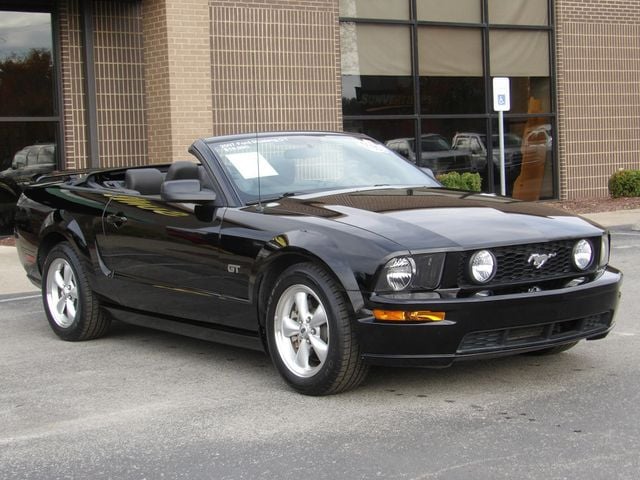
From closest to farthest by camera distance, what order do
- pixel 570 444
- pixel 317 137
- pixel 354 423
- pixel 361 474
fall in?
1. pixel 361 474
2. pixel 570 444
3. pixel 354 423
4. pixel 317 137

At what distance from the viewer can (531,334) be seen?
5.53 metres

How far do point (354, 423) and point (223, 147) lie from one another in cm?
239

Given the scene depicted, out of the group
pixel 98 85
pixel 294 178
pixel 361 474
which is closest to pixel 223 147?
→ pixel 294 178

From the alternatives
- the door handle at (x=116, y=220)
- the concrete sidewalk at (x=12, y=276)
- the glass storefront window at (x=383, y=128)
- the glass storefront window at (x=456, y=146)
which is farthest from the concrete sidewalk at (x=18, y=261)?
the door handle at (x=116, y=220)

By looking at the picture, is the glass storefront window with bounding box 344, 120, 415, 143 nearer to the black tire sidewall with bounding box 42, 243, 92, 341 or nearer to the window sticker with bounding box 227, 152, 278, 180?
the black tire sidewall with bounding box 42, 243, 92, 341

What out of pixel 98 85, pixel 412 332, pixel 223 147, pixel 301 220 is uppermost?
pixel 98 85

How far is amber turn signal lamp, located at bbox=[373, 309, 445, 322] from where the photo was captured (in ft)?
17.3

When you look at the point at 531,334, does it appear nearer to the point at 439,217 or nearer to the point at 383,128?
the point at 439,217

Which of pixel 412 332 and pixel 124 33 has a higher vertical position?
pixel 124 33

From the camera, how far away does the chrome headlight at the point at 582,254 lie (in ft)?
18.9

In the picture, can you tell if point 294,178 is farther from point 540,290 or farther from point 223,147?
point 540,290

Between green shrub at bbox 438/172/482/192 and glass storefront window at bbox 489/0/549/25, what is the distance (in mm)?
3488

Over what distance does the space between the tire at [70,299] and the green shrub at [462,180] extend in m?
10.6

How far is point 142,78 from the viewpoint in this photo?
52.2 ft
